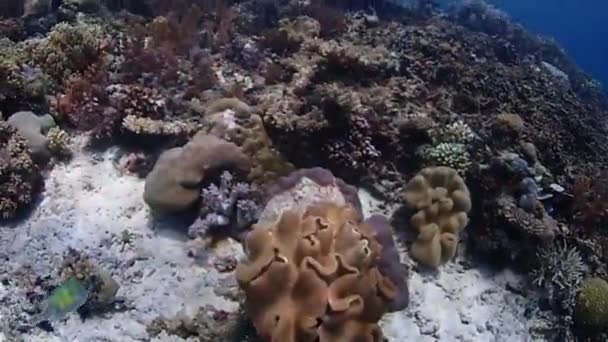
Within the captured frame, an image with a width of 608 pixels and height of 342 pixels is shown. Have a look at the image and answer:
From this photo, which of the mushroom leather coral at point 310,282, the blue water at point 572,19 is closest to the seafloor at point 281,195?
the mushroom leather coral at point 310,282

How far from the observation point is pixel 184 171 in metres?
6.08

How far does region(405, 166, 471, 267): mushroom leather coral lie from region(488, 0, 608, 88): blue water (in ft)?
273

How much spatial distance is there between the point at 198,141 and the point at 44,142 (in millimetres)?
1970

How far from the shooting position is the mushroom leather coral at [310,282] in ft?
15.4

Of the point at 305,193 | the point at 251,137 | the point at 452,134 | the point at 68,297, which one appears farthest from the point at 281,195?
the point at 452,134

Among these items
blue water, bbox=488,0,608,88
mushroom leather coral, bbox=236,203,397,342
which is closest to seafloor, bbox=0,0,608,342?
mushroom leather coral, bbox=236,203,397,342

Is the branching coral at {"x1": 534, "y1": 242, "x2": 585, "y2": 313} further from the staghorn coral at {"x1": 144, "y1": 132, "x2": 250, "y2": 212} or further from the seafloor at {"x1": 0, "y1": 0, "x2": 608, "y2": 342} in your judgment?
the staghorn coral at {"x1": 144, "y1": 132, "x2": 250, "y2": 212}

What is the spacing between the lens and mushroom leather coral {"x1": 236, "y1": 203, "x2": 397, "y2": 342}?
4.68 meters

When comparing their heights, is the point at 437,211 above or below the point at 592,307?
above

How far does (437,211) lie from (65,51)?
19.6 ft

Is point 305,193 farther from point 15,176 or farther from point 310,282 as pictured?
point 15,176

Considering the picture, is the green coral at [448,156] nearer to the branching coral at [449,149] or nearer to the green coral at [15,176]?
the branching coral at [449,149]

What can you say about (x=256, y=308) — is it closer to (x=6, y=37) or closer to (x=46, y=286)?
(x=46, y=286)

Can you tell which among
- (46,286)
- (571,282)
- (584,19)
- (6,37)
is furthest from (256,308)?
(584,19)
